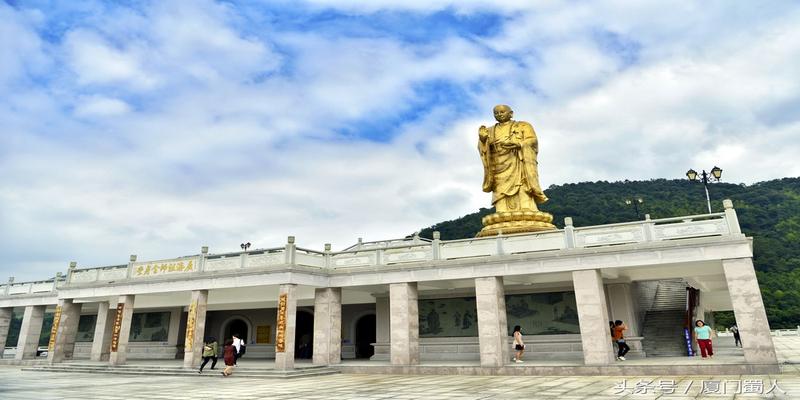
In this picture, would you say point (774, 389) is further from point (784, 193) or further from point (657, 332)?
point (784, 193)

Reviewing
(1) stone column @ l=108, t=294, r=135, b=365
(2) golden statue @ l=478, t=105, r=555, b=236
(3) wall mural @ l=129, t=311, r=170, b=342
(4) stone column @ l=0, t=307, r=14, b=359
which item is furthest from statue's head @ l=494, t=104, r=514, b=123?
(4) stone column @ l=0, t=307, r=14, b=359

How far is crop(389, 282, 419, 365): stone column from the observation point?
17312mm

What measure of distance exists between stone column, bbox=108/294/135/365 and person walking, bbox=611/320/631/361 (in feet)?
64.8

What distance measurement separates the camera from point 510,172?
2262 cm

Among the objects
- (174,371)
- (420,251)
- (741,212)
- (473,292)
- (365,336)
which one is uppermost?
(741,212)

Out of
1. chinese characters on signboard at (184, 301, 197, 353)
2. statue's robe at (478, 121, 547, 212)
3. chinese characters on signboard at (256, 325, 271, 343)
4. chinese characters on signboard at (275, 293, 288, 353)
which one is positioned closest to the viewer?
chinese characters on signboard at (275, 293, 288, 353)

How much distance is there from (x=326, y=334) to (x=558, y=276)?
29.7ft

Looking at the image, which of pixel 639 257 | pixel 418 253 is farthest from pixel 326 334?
pixel 639 257

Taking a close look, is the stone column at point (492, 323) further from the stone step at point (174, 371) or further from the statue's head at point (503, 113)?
the statue's head at point (503, 113)

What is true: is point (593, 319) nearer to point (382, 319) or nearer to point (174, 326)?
point (382, 319)

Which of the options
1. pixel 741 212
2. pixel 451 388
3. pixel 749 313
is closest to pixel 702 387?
pixel 749 313

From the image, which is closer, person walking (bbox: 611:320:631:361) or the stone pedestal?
person walking (bbox: 611:320:631:361)

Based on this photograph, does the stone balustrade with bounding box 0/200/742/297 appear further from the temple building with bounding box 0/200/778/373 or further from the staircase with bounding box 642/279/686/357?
the staircase with bounding box 642/279/686/357

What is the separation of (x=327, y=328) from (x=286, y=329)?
1.87 m
